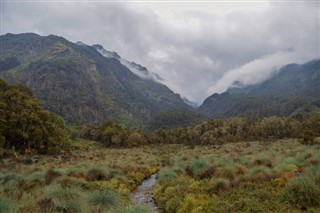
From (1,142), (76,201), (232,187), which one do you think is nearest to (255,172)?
(232,187)

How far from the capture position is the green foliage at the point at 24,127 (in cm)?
5438

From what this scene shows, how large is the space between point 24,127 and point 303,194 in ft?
172

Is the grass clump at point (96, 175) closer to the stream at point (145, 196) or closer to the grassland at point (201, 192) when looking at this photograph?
the grassland at point (201, 192)

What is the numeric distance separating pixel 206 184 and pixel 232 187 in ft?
6.41

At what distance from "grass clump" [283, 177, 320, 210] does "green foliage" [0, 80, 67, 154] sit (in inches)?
1877

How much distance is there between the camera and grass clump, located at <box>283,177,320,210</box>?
1294 cm

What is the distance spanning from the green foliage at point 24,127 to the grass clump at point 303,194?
1877 inches

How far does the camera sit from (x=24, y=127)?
56.3 meters

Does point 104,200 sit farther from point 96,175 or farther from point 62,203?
point 96,175

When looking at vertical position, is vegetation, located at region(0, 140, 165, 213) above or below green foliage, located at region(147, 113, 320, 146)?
below

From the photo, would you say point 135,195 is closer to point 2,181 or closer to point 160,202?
point 160,202

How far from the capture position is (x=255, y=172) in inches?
727

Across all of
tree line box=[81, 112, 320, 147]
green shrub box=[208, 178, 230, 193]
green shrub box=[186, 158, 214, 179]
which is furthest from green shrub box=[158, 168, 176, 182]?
tree line box=[81, 112, 320, 147]

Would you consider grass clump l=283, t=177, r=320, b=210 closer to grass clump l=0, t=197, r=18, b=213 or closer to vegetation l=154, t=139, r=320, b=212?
vegetation l=154, t=139, r=320, b=212
